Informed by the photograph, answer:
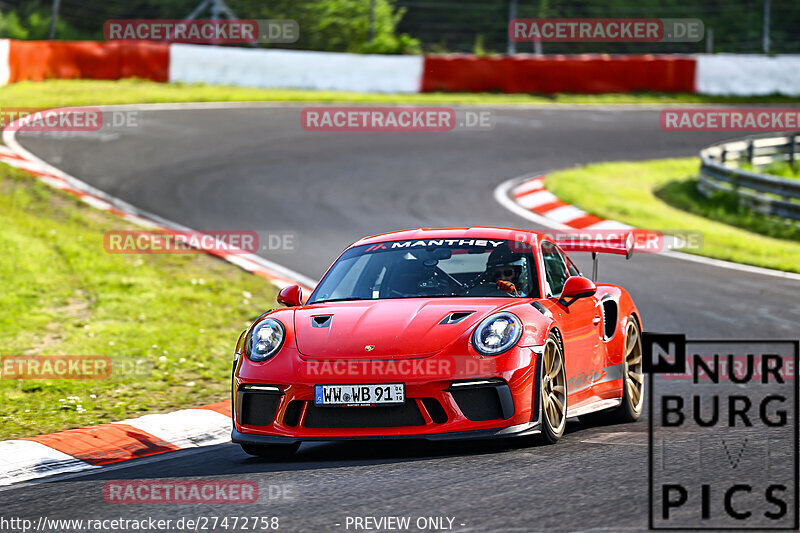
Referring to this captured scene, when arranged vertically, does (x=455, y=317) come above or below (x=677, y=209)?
above

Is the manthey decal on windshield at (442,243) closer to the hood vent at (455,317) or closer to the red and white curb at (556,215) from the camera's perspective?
the hood vent at (455,317)

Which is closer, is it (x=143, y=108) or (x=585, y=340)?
(x=585, y=340)

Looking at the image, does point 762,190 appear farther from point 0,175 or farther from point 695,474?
point 695,474

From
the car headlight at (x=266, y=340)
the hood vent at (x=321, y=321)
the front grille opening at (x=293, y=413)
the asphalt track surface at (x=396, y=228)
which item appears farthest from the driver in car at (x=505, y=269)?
the front grille opening at (x=293, y=413)

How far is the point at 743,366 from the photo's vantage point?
9.39m

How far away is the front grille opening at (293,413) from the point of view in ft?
19.6

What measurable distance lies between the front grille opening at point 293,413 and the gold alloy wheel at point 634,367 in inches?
98.9

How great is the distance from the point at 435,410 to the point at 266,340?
1044 millimetres

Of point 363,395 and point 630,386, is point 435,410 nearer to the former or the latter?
point 363,395

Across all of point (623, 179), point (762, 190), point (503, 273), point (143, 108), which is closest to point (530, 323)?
point (503, 273)

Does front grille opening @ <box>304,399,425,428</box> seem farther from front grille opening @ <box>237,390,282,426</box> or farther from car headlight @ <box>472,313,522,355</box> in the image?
car headlight @ <box>472,313,522,355</box>

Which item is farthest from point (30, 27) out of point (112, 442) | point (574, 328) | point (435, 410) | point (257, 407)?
point (435, 410)

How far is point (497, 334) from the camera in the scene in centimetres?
600

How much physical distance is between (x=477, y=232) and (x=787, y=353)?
11.8ft
